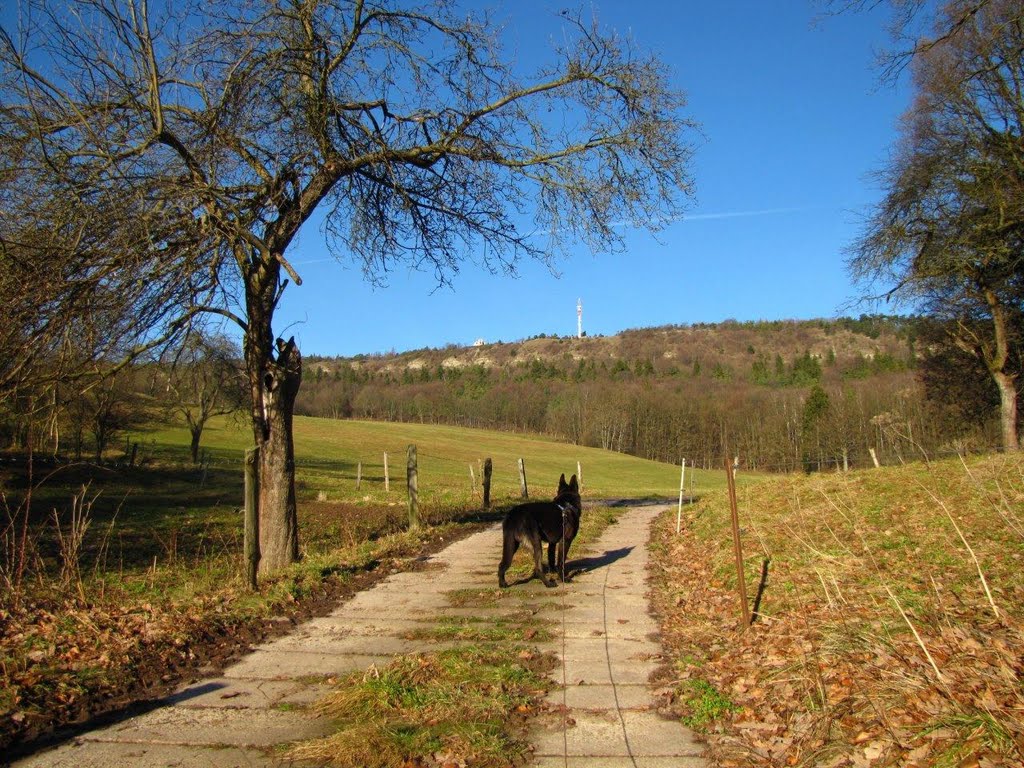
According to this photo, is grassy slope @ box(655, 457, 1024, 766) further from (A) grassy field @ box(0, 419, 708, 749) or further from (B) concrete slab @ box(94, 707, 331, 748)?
(A) grassy field @ box(0, 419, 708, 749)

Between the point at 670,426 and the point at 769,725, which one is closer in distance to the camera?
the point at 769,725

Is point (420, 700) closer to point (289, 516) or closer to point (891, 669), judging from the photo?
point (891, 669)

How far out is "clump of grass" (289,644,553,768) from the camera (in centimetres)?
460

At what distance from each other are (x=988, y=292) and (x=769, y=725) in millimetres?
20113

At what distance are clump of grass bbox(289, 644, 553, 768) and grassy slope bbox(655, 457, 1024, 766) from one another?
4.26 ft

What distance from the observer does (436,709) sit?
5309 millimetres

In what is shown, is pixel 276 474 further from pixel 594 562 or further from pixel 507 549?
pixel 594 562

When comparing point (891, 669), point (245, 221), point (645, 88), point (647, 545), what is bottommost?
point (647, 545)

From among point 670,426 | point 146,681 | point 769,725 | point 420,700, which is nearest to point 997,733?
point 769,725

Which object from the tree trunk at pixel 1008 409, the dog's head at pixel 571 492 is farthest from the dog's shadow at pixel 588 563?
the tree trunk at pixel 1008 409

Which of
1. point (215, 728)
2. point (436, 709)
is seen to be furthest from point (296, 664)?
point (436, 709)

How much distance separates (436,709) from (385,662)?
4.49ft

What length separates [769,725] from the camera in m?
4.94

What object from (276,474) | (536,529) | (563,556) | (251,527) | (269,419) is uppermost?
(269,419)
